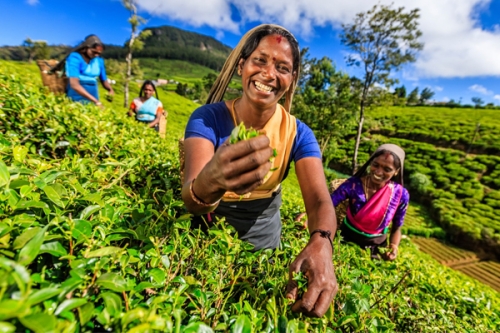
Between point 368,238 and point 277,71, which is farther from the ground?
point 277,71

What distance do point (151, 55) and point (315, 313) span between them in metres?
188

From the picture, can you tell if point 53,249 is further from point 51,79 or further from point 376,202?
point 51,79

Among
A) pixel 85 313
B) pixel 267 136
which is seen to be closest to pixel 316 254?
pixel 267 136

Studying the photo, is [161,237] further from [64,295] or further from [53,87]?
[53,87]

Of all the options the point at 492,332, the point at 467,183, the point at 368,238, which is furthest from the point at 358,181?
the point at 467,183

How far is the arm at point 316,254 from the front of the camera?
947 mm

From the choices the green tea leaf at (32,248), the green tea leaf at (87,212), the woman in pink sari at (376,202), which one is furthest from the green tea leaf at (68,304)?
the woman in pink sari at (376,202)

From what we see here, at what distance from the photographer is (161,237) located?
112cm

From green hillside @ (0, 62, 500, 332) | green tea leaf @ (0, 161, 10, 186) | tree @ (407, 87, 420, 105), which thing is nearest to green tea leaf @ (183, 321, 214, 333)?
green hillside @ (0, 62, 500, 332)

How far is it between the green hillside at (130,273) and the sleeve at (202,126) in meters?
0.43

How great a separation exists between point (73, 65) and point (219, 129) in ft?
11.3

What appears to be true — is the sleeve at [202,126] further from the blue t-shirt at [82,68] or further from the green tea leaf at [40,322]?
the blue t-shirt at [82,68]

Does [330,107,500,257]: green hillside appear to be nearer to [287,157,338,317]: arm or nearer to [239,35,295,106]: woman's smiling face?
[287,157,338,317]: arm

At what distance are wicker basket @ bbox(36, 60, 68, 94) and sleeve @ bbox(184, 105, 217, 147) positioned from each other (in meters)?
3.32
